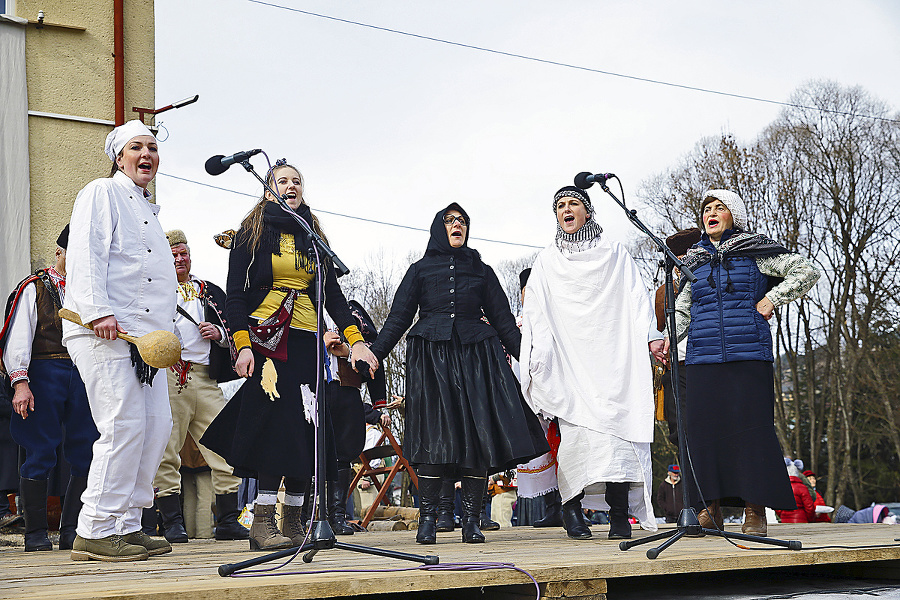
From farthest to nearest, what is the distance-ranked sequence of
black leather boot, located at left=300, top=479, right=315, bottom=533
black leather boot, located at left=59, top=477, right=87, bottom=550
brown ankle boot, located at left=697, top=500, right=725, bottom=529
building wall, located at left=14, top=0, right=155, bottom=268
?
building wall, located at left=14, top=0, right=155, bottom=268, black leather boot, located at left=300, top=479, right=315, bottom=533, brown ankle boot, located at left=697, top=500, right=725, bottom=529, black leather boot, located at left=59, top=477, right=87, bottom=550

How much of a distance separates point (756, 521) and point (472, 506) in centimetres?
169

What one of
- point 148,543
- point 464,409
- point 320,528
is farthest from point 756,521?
point 148,543

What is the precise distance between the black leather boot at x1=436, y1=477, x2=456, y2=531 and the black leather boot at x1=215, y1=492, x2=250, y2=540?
5.20 feet

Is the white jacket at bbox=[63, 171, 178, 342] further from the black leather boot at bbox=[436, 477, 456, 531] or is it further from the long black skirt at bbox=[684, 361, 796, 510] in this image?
the long black skirt at bbox=[684, 361, 796, 510]

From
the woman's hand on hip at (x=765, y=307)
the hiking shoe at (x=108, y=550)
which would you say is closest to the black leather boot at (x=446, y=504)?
the hiking shoe at (x=108, y=550)

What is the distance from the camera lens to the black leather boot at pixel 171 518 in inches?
252

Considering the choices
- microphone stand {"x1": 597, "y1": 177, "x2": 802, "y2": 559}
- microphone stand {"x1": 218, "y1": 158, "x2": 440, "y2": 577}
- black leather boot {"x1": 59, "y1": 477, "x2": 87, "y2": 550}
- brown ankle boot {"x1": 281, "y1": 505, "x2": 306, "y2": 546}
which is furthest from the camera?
black leather boot {"x1": 59, "y1": 477, "x2": 87, "y2": 550}

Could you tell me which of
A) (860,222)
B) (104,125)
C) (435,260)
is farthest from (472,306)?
(860,222)

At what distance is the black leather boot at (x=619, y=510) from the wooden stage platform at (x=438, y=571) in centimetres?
10

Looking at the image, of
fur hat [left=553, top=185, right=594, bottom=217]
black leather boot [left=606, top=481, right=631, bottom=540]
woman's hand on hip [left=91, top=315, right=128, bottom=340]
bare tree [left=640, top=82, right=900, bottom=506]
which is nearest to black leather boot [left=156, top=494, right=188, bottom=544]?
woman's hand on hip [left=91, top=315, right=128, bottom=340]

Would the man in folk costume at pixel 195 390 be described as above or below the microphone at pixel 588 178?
below

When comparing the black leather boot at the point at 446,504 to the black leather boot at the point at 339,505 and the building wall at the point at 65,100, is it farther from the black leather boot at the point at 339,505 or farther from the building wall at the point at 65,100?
the building wall at the point at 65,100

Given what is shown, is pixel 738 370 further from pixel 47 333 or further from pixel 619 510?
pixel 47 333

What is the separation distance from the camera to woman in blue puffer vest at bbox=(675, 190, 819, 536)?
5242 millimetres
